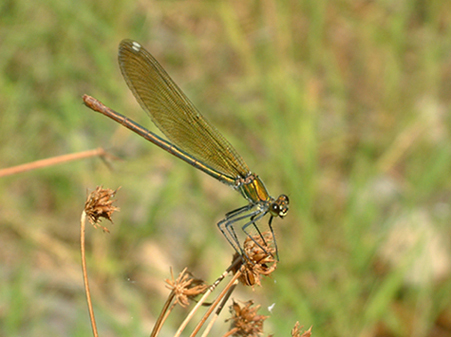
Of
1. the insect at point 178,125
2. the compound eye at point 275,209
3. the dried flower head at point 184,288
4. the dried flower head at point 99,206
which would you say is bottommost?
the dried flower head at point 184,288

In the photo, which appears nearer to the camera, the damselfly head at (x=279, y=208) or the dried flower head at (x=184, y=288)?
the dried flower head at (x=184, y=288)

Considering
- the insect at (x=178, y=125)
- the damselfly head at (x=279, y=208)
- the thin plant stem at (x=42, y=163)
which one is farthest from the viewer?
the insect at (x=178, y=125)

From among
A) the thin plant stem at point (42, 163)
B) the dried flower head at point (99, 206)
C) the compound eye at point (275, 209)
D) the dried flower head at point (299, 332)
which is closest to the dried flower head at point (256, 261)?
the dried flower head at point (299, 332)

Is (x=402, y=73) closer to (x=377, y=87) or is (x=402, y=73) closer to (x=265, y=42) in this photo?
(x=377, y=87)

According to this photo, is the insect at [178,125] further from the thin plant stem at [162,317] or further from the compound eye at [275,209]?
the thin plant stem at [162,317]

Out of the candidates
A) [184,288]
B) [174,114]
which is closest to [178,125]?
[174,114]

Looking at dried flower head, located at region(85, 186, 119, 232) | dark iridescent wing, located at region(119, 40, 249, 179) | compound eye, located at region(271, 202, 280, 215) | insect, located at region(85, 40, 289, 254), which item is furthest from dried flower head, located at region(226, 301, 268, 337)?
dark iridescent wing, located at region(119, 40, 249, 179)

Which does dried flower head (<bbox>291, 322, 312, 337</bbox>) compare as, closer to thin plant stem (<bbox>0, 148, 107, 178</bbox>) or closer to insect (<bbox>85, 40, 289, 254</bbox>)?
thin plant stem (<bbox>0, 148, 107, 178</bbox>)
